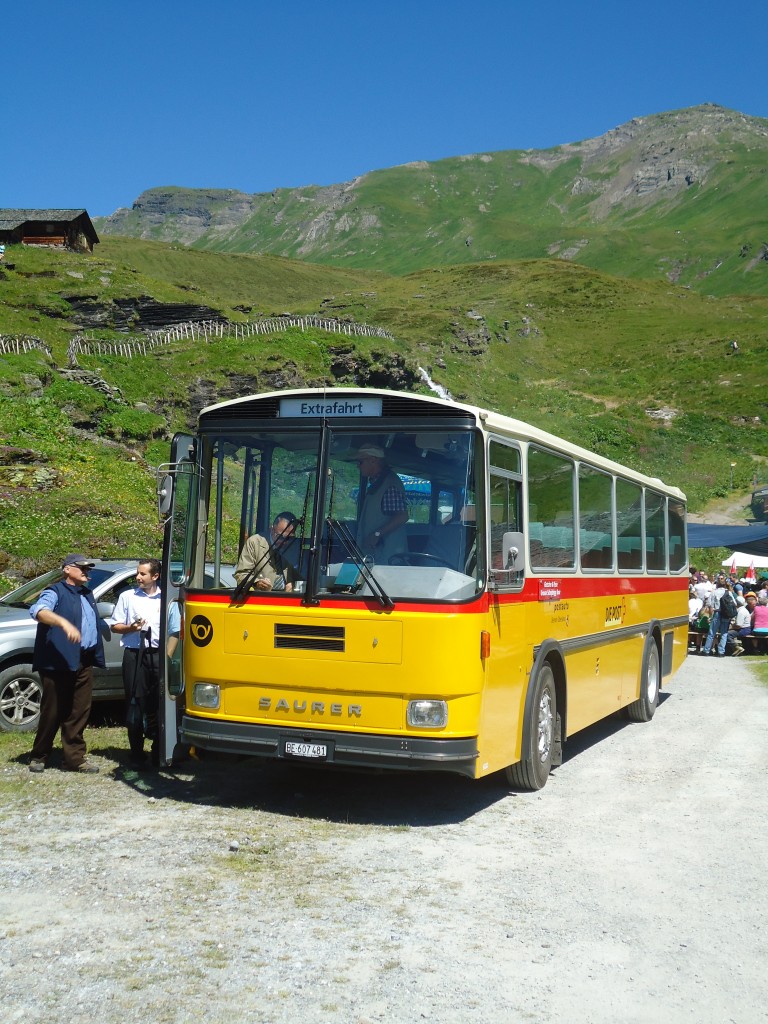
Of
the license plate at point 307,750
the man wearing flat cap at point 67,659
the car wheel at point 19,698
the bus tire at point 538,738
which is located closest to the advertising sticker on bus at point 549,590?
the bus tire at point 538,738

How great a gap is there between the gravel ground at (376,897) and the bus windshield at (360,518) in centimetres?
182

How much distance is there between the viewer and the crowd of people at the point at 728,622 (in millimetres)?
24125

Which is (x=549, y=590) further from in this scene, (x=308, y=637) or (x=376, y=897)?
(x=376, y=897)

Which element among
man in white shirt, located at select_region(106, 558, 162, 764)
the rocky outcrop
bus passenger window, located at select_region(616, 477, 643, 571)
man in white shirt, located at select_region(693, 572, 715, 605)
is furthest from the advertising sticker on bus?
the rocky outcrop

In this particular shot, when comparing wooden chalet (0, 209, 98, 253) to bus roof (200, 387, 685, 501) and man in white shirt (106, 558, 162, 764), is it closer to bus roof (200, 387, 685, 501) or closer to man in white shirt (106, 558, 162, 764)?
man in white shirt (106, 558, 162, 764)

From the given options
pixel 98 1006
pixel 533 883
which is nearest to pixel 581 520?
pixel 533 883

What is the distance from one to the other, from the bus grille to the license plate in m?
0.70

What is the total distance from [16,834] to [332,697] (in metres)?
2.36

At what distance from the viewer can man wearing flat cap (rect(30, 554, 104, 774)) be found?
336 inches

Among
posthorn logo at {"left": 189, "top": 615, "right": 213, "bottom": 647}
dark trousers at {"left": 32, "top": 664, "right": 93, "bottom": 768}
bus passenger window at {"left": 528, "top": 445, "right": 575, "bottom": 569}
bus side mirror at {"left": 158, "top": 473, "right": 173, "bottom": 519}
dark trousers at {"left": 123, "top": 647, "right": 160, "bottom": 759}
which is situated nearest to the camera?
bus side mirror at {"left": 158, "top": 473, "right": 173, "bottom": 519}

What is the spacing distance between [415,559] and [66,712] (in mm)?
3563

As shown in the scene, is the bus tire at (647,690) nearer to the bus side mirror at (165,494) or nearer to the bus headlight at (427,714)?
the bus headlight at (427,714)

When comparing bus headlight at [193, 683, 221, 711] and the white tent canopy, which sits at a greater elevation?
the white tent canopy

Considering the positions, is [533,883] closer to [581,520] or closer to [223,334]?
[581,520]
